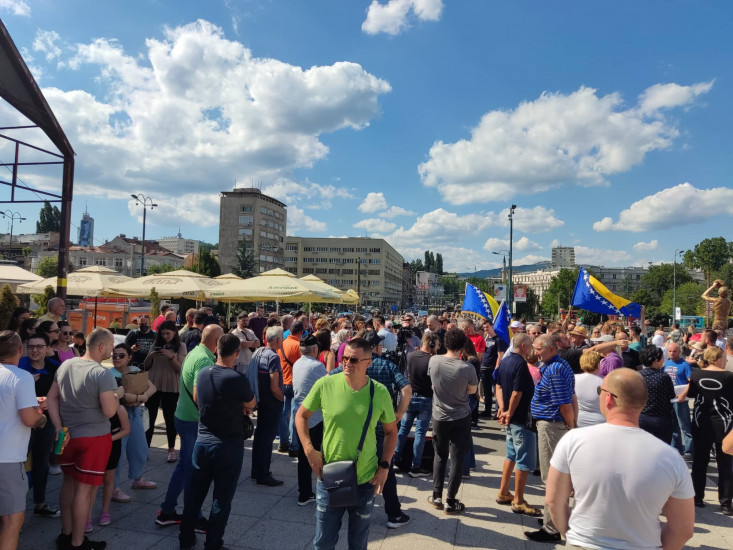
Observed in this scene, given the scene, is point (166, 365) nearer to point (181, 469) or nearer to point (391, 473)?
point (181, 469)

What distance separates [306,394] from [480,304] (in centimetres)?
888

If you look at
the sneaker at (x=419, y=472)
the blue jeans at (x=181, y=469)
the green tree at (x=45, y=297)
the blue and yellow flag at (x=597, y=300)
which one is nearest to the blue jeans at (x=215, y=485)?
the blue jeans at (x=181, y=469)

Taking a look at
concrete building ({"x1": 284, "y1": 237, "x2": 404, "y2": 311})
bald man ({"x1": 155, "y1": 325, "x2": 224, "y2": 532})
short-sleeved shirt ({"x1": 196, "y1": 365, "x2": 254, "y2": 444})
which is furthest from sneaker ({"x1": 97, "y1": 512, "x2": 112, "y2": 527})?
concrete building ({"x1": 284, "y1": 237, "x2": 404, "y2": 311})

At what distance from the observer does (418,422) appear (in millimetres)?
6129

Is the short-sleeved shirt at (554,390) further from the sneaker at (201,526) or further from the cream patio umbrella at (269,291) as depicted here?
the cream patio umbrella at (269,291)

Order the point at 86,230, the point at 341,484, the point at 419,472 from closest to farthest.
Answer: the point at 341,484, the point at 419,472, the point at 86,230

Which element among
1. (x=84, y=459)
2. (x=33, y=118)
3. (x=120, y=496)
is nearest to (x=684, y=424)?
(x=120, y=496)

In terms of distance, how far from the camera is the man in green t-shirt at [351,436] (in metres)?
3.16

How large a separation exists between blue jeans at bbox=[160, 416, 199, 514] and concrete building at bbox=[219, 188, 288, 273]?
3572 inches

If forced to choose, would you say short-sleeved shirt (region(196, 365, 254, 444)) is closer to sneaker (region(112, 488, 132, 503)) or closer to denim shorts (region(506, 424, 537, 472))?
sneaker (region(112, 488, 132, 503))

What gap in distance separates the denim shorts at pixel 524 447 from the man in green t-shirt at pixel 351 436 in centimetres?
248

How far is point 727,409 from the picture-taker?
5.43 meters

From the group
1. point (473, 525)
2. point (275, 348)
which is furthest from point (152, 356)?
point (473, 525)

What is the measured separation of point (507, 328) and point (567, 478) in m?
8.70
